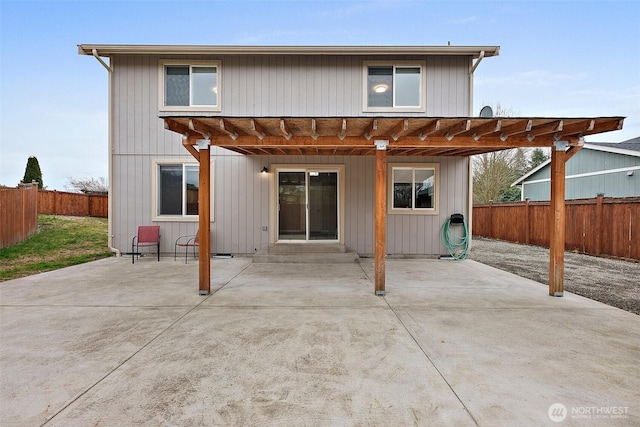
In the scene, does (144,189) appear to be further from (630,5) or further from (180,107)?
(630,5)

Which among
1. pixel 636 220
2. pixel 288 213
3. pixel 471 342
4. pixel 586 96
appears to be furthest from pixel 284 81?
pixel 586 96

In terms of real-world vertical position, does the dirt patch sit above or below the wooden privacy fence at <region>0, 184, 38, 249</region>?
below

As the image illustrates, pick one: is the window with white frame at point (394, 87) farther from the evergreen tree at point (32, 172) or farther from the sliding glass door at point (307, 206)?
the evergreen tree at point (32, 172)

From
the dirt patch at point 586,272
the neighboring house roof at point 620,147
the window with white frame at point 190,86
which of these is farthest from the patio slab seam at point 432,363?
the neighboring house roof at point 620,147

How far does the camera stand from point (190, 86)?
7445mm

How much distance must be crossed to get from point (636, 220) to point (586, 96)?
1922 centimetres

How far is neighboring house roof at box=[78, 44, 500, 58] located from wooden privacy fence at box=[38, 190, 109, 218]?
9.38 meters

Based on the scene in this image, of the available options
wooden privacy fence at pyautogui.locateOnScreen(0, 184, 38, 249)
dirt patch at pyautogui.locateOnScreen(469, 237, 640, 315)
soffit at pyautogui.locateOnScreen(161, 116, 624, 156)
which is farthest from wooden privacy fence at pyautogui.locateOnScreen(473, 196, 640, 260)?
wooden privacy fence at pyautogui.locateOnScreen(0, 184, 38, 249)

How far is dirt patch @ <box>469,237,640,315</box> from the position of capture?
174 inches

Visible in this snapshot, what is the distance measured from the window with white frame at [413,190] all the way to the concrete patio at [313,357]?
10.5 ft

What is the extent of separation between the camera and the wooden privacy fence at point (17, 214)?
780 centimetres

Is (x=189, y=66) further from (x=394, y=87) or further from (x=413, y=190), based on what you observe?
(x=413, y=190)

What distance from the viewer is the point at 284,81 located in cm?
741

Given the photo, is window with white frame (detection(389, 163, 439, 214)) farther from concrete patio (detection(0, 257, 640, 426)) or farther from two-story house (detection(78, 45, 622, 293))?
concrete patio (detection(0, 257, 640, 426))
